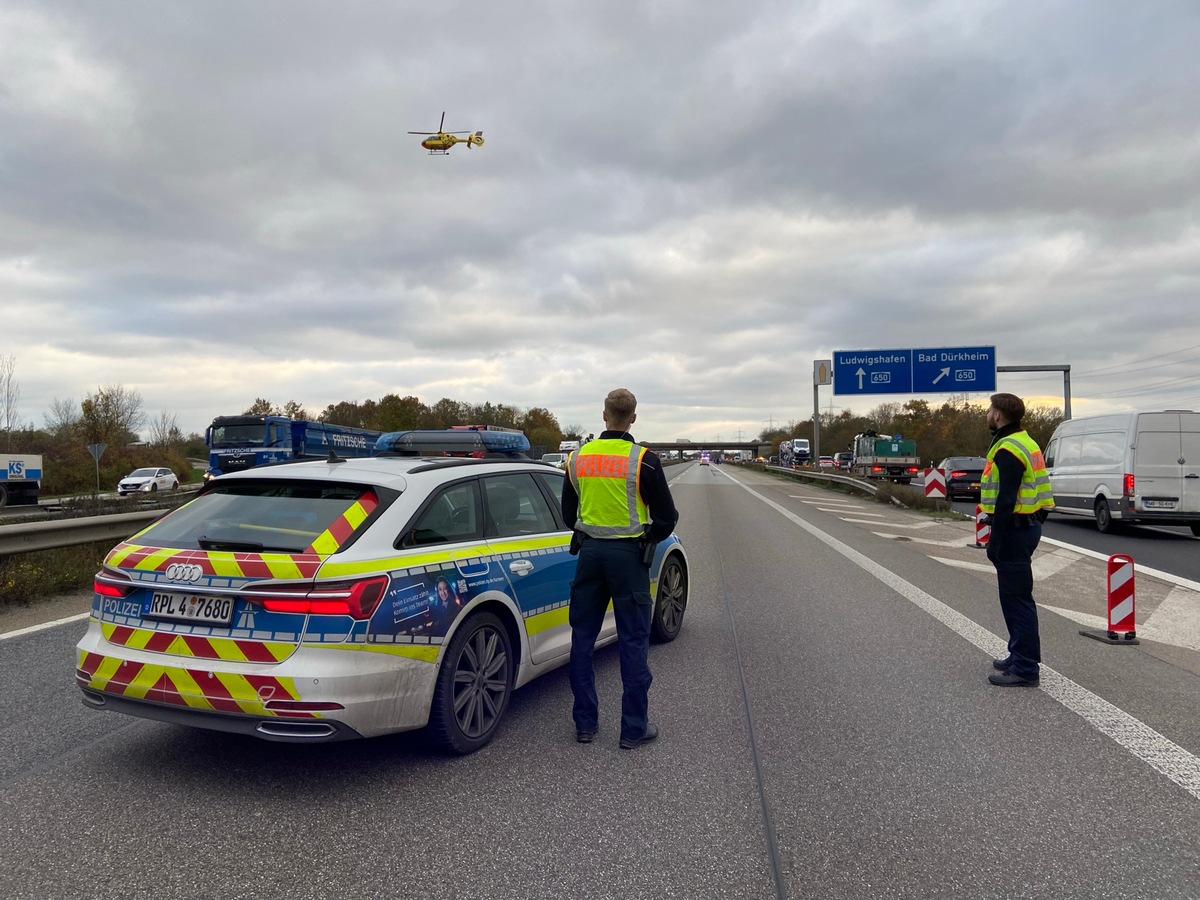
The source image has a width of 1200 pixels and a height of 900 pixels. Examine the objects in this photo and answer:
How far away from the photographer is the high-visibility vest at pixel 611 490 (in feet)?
14.7

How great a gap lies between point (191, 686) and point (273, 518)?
2.67ft

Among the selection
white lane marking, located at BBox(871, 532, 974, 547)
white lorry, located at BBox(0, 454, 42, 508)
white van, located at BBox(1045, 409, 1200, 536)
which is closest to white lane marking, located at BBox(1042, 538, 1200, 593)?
white lane marking, located at BBox(871, 532, 974, 547)

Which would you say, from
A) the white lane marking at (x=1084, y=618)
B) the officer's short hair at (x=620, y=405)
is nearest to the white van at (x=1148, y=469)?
the white lane marking at (x=1084, y=618)

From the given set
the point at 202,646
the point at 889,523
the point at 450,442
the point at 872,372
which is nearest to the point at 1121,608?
the point at 202,646

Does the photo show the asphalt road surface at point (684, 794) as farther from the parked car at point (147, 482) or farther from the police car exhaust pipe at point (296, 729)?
the parked car at point (147, 482)

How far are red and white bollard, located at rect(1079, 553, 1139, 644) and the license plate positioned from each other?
670 cm

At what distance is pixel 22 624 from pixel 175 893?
5.58 metres

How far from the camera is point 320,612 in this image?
143 inches

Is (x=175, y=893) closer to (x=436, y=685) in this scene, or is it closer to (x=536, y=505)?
(x=436, y=685)

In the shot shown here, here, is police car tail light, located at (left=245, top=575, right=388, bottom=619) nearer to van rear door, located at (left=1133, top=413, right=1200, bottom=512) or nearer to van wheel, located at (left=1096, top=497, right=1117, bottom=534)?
van rear door, located at (left=1133, top=413, right=1200, bottom=512)

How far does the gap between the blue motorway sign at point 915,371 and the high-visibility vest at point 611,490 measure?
30.6 m

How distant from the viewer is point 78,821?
135 inches

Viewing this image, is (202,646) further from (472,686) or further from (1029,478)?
(1029,478)

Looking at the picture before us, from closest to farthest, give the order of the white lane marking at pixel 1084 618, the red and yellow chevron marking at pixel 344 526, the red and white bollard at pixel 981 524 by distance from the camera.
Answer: the red and yellow chevron marking at pixel 344 526 → the red and white bollard at pixel 981 524 → the white lane marking at pixel 1084 618
